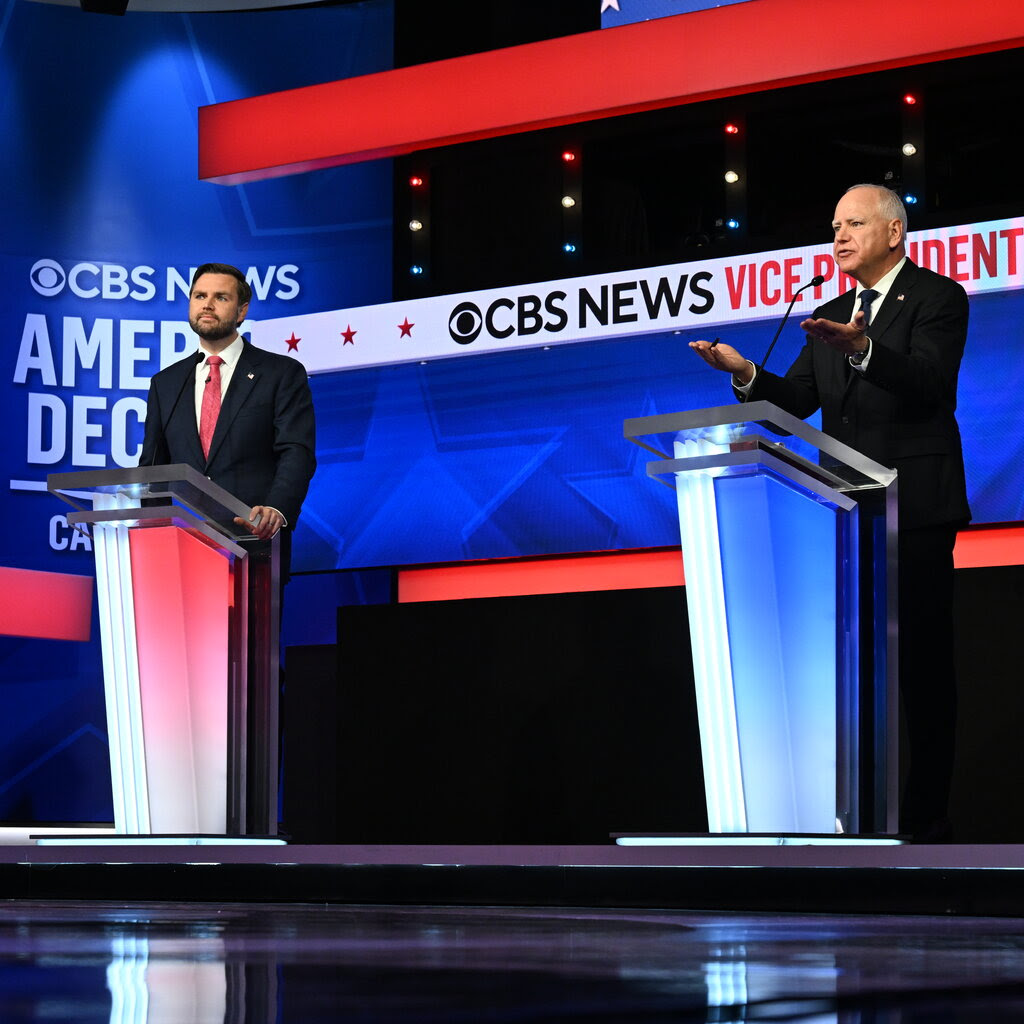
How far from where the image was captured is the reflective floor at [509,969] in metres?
0.93

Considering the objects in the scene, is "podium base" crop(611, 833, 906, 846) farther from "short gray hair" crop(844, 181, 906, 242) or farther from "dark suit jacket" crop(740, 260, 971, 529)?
"short gray hair" crop(844, 181, 906, 242)

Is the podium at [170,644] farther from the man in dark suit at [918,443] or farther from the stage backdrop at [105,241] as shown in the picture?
the stage backdrop at [105,241]

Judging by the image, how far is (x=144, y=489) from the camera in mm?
2607

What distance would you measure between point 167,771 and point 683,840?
0.93m

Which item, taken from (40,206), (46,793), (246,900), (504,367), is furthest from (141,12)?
(246,900)

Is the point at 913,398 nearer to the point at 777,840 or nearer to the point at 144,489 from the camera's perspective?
the point at 777,840

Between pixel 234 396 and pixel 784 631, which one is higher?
pixel 234 396

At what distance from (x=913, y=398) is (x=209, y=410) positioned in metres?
1.39

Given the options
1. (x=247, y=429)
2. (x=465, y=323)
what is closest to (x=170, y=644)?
(x=247, y=429)

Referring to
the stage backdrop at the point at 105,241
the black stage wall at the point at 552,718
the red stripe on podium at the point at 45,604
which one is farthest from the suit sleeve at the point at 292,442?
the stage backdrop at the point at 105,241

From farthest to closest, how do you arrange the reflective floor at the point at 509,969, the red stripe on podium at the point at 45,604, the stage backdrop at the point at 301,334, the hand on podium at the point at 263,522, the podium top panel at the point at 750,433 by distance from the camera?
the red stripe on podium at the point at 45,604 < the stage backdrop at the point at 301,334 < the hand on podium at the point at 263,522 < the podium top panel at the point at 750,433 < the reflective floor at the point at 509,969

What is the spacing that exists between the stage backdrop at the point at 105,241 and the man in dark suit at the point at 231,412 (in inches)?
105

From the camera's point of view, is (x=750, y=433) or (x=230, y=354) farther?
(x=230, y=354)

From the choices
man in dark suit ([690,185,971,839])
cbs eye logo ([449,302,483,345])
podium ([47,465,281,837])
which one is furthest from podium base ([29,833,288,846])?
cbs eye logo ([449,302,483,345])
